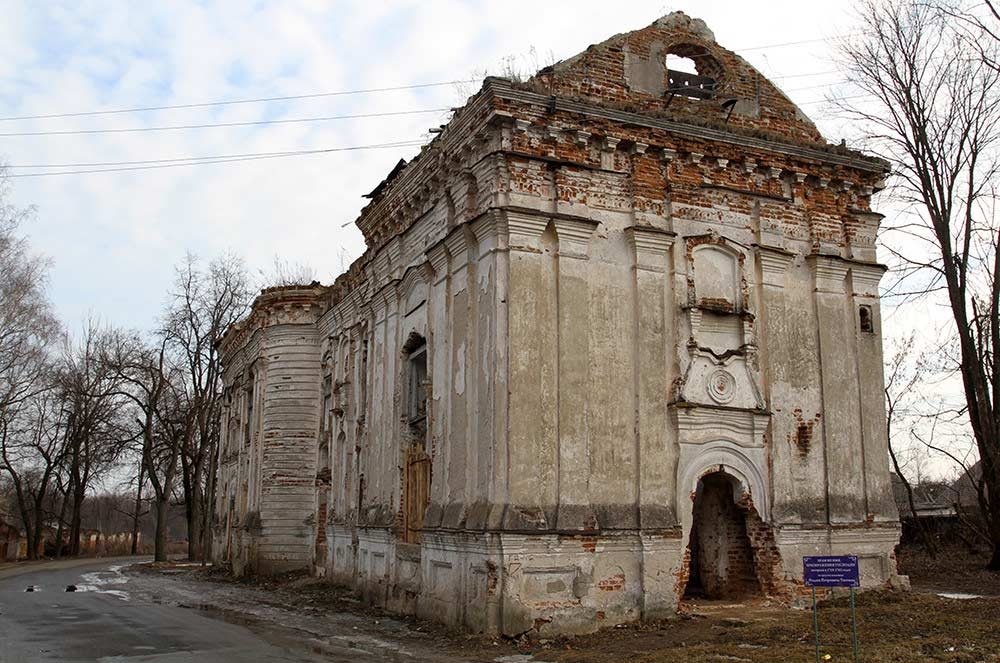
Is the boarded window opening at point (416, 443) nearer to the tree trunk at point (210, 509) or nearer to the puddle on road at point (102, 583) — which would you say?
the puddle on road at point (102, 583)

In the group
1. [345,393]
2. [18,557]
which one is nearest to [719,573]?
[345,393]

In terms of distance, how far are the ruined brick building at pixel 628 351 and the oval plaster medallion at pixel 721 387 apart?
0.04m

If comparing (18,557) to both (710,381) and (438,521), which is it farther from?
(710,381)

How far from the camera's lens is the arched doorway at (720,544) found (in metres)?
13.9

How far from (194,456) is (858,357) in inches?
1171

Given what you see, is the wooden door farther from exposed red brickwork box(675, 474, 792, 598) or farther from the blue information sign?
the blue information sign

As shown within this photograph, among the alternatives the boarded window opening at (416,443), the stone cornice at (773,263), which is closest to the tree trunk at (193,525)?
the boarded window opening at (416,443)

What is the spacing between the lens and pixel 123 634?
1268 cm

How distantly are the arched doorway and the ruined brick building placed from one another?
0.04 m

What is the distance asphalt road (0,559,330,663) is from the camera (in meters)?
10.7

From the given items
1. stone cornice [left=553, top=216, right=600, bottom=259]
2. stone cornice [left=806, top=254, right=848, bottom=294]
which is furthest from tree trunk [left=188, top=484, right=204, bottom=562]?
stone cornice [left=806, top=254, right=848, bottom=294]

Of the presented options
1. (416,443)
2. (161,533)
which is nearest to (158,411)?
(161,533)

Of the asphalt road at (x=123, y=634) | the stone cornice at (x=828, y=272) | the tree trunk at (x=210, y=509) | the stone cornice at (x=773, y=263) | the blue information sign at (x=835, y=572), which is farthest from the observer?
the tree trunk at (x=210, y=509)

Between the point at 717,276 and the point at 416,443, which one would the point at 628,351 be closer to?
the point at 717,276
